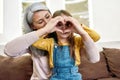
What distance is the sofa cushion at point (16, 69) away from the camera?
71.8 inches

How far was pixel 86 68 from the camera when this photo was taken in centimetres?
190

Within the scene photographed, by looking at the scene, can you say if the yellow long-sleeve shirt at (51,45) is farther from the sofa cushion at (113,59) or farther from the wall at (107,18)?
the wall at (107,18)

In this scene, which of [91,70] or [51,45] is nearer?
[51,45]

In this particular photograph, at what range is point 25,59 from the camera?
1892 mm

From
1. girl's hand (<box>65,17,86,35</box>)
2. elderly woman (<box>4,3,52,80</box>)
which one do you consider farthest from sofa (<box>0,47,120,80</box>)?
girl's hand (<box>65,17,86,35</box>)

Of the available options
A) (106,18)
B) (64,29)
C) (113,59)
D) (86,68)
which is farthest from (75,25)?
(106,18)

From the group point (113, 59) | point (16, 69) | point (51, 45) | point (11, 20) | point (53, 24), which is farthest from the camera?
point (11, 20)

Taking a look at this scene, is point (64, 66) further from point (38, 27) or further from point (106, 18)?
point (106, 18)

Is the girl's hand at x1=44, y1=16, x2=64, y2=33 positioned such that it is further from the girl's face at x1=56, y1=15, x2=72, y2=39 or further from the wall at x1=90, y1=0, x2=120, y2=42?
the wall at x1=90, y1=0, x2=120, y2=42

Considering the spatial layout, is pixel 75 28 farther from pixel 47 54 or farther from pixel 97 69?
pixel 97 69

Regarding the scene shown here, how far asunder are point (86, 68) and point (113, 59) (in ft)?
0.95

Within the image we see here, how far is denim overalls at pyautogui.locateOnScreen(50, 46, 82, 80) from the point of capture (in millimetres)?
1017

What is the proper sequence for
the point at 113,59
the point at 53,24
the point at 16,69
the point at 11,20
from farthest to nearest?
the point at 11,20, the point at 113,59, the point at 16,69, the point at 53,24

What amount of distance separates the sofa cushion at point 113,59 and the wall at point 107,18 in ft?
0.69
